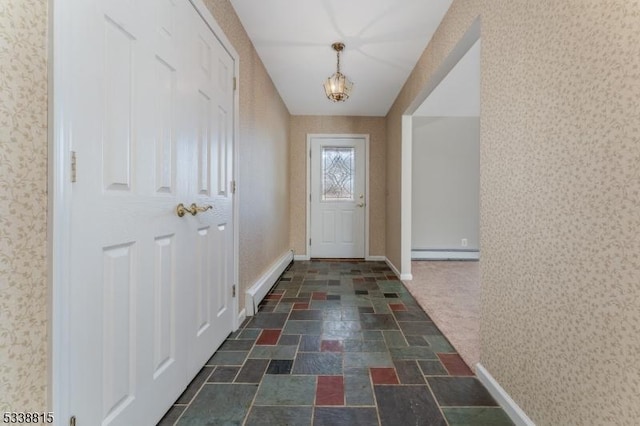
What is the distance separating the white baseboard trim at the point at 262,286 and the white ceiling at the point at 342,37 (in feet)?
6.97

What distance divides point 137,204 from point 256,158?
5.76 feet

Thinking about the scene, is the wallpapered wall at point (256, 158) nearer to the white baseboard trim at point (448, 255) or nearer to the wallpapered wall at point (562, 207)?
the wallpapered wall at point (562, 207)

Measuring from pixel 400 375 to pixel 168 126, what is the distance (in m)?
1.68

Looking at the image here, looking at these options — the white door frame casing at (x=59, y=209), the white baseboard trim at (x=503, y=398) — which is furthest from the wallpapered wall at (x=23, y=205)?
the white baseboard trim at (x=503, y=398)

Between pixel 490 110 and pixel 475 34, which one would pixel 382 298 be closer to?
pixel 490 110

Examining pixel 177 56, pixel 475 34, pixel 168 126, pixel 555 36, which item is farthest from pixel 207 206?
pixel 475 34

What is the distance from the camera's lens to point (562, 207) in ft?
3.38

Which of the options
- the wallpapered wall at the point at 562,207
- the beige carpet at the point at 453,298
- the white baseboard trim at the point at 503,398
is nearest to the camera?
the wallpapered wall at the point at 562,207

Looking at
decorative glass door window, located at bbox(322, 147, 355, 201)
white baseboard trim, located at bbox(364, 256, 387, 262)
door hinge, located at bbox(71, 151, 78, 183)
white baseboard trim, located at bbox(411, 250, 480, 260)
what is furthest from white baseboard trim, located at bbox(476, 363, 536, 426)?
decorative glass door window, located at bbox(322, 147, 355, 201)

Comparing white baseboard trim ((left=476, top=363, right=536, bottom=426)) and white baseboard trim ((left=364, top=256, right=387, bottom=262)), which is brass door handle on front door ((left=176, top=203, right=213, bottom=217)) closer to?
white baseboard trim ((left=476, top=363, right=536, bottom=426))

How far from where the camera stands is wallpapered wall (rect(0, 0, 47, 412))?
700 millimetres

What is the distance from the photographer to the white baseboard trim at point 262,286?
2422 mm

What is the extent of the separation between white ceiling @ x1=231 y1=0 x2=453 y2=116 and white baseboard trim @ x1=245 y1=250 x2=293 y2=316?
2123 mm

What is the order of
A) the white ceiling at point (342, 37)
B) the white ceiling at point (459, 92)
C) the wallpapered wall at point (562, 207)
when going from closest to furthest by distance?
the wallpapered wall at point (562, 207), the white ceiling at point (342, 37), the white ceiling at point (459, 92)
